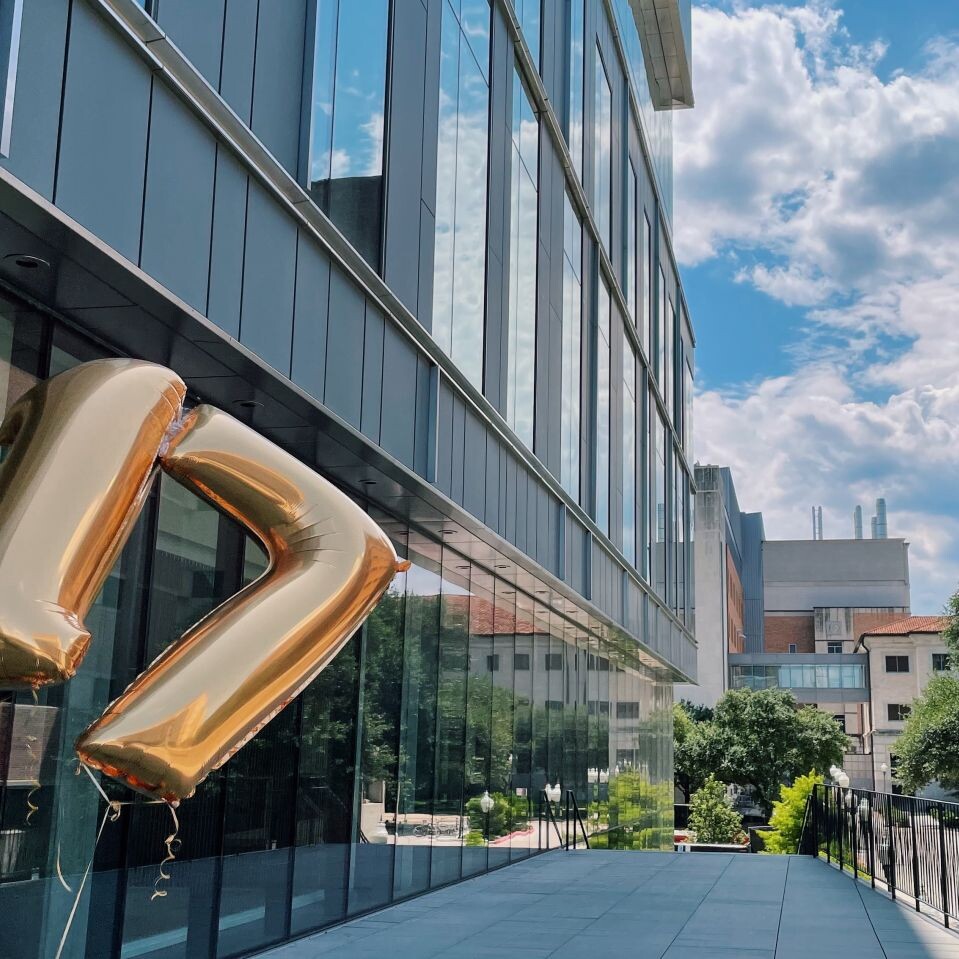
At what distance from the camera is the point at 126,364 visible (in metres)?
2.64

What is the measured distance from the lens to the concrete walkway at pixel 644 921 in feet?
36.8

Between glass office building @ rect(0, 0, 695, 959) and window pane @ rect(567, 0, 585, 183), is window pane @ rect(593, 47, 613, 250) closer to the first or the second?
glass office building @ rect(0, 0, 695, 959)

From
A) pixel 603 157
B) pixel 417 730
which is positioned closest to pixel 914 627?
pixel 603 157

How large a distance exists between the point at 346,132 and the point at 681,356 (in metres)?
34.2

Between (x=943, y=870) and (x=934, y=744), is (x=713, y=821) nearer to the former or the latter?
(x=934, y=744)

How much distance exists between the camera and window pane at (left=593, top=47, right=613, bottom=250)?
26.1 metres

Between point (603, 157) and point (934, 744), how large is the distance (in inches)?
1437

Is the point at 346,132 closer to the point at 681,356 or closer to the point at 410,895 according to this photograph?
the point at 410,895

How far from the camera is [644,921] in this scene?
13461 mm

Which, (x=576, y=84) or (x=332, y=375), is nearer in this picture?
(x=332, y=375)

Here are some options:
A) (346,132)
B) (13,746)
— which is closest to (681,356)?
(346,132)

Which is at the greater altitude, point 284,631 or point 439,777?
point 284,631

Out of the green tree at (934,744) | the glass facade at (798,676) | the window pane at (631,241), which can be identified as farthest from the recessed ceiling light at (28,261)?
the glass facade at (798,676)

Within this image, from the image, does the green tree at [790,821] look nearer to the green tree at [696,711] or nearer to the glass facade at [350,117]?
the glass facade at [350,117]
